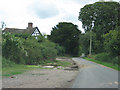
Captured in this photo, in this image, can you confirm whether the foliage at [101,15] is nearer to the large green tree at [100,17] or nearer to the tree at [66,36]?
the large green tree at [100,17]

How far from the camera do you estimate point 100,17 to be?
4509cm

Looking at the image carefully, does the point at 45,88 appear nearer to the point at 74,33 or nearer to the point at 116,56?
the point at 116,56

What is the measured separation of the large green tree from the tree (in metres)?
16.0

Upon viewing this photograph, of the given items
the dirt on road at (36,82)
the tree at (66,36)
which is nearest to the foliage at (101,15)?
the tree at (66,36)

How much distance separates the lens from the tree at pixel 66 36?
214 feet

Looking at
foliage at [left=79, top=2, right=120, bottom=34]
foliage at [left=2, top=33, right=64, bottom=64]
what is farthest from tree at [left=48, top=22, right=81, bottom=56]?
foliage at [left=2, top=33, right=64, bottom=64]

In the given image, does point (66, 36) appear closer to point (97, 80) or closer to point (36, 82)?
point (97, 80)

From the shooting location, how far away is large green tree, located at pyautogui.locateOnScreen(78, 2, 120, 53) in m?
42.5

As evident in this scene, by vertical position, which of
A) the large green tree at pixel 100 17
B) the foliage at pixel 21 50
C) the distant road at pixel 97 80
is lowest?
the distant road at pixel 97 80

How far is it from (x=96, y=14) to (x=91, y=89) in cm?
4034

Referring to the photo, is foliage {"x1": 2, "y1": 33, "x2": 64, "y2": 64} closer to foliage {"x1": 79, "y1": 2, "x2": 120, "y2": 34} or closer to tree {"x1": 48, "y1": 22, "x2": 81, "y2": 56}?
foliage {"x1": 79, "y1": 2, "x2": 120, "y2": 34}

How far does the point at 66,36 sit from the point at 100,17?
22677mm

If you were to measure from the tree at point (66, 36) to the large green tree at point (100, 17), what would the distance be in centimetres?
1595

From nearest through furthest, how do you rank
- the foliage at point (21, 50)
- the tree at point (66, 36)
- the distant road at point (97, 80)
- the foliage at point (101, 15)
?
the distant road at point (97, 80)
the foliage at point (21, 50)
the foliage at point (101, 15)
the tree at point (66, 36)
